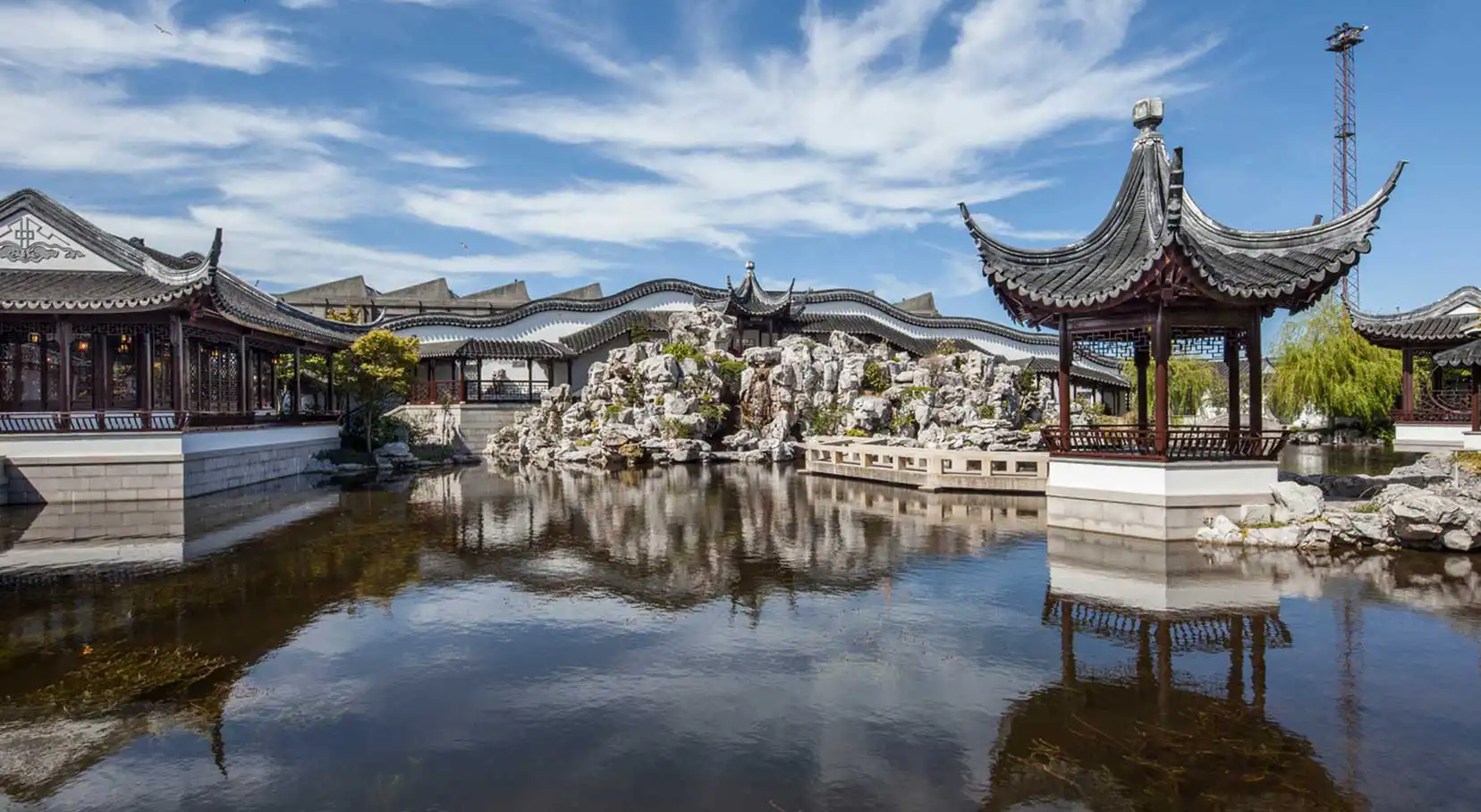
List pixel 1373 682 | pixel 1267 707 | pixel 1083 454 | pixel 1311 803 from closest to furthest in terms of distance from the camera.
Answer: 1. pixel 1311 803
2. pixel 1267 707
3. pixel 1373 682
4. pixel 1083 454

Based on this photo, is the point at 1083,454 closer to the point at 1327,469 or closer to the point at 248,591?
the point at 248,591

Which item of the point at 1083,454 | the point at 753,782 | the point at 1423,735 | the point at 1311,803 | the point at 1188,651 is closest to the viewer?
the point at 1311,803

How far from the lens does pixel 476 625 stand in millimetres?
9312

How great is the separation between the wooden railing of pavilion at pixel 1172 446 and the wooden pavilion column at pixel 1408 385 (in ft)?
78.4

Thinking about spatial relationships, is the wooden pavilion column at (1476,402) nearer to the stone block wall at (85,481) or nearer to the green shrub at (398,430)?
the green shrub at (398,430)

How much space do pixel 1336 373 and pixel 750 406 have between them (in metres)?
26.9

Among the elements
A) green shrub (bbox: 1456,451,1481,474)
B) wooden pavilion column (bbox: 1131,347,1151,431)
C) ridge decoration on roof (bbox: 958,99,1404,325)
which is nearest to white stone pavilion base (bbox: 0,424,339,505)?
ridge decoration on roof (bbox: 958,99,1404,325)

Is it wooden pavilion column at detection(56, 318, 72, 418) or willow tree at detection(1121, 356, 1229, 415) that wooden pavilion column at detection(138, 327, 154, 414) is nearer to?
wooden pavilion column at detection(56, 318, 72, 418)

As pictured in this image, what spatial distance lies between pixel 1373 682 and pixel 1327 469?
21.6 m

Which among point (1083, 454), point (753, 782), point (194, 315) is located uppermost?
point (194, 315)

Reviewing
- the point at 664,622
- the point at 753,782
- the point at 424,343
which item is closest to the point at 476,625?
the point at 664,622

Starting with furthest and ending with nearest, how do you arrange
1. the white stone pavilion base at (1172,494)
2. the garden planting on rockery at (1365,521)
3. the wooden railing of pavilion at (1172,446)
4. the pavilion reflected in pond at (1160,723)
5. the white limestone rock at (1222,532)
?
the wooden railing of pavilion at (1172,446)
the white stone pavilion base at (1172,494)
the white limestone rock at (1222,532)
the garden planting on rockery at (1365,521)
the pavilion reflected in pond at (1160,723)

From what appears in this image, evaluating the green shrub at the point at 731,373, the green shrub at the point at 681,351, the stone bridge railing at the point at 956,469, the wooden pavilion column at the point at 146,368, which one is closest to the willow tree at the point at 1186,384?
the green shrub at the point at 731,373

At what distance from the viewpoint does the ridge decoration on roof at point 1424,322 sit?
97.5 ft
